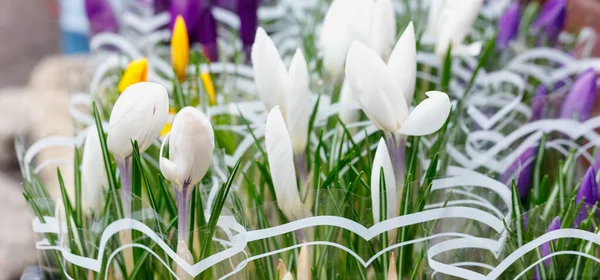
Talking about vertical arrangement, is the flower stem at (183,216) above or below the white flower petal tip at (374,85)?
below

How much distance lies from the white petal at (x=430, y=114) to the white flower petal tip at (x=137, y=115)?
0.62ft

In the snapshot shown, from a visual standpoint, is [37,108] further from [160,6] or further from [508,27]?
[508,27]

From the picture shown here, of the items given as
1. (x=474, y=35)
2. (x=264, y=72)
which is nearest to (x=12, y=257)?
(x=264, y=72)

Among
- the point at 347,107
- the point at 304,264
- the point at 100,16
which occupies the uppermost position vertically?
the point at 100,16

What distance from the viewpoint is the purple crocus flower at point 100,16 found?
103 cm

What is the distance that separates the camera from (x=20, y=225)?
0.91 metres

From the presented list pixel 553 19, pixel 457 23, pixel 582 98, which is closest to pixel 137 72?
pixel 457 23

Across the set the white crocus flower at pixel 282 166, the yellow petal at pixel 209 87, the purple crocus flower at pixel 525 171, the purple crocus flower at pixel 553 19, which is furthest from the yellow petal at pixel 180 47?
the purple crocus flower at pixel 553 19

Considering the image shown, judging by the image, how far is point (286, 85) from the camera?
2.00ft

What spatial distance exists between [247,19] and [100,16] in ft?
0.88

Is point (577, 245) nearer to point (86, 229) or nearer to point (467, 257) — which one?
point (467, 257)

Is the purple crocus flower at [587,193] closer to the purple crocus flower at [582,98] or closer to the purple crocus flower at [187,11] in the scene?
the purple crocus flower at [582,98]

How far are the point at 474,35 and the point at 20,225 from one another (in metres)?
0.70

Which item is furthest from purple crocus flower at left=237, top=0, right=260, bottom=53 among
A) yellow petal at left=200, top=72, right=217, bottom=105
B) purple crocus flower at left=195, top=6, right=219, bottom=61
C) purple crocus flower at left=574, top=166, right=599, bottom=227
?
purple crocus flower at left=574, top=166, right=599, bottom=227
